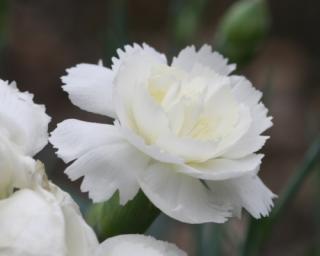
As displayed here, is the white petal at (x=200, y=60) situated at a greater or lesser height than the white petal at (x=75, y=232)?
greater

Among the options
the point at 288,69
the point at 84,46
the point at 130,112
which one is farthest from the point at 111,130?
the point at 288,69

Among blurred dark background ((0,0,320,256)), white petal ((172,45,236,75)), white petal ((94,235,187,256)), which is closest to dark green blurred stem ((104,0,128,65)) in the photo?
white petal ((172,45,236,75))

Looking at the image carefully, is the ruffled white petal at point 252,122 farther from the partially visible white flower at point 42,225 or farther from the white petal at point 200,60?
the partially visible white flower at point 42,225

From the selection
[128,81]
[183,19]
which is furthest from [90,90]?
[183,19]

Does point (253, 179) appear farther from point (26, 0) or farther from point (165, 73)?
point (26, 0)

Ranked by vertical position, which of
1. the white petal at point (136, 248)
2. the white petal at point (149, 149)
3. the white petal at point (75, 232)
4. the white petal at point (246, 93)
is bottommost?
the white petal at point (136, 248)

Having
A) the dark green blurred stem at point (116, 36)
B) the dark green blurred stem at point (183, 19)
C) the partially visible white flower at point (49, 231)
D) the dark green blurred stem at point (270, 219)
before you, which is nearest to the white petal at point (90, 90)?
the partially visible white flower at point (49, 231)
